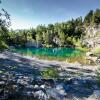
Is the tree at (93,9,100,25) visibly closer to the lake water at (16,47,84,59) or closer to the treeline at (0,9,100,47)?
the treeline at (0,9,100,47)

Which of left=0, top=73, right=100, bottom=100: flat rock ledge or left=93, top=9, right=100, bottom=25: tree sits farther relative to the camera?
left=93, top=9, right=100, bottom=25: tree

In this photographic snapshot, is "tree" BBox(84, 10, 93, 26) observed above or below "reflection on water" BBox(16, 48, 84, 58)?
above

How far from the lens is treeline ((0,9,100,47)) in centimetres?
14738

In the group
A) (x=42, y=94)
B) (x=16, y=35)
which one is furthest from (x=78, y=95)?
(x=16, y=35)

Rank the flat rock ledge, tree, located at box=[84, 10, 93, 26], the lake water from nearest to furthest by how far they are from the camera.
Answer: the flat rock ledge
the lake water
tree, located at box=[84, 10, 93, 26]

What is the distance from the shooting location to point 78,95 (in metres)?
17.3

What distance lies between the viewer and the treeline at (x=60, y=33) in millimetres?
147375

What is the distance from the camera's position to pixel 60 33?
155 meters

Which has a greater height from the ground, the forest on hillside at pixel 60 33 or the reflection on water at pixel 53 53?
the forest on hillside at pixel 60 33

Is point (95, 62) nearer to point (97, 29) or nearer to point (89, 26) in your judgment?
point (97, 29)

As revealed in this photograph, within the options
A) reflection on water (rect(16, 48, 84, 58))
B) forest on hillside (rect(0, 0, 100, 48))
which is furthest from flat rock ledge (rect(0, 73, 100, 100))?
forest on hillside (rect(0, 0, 100, 48))

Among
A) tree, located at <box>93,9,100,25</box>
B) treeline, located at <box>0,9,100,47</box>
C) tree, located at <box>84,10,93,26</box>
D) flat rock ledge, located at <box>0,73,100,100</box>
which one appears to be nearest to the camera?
flat rock ledge, located at <box>0,73,100,100</box>

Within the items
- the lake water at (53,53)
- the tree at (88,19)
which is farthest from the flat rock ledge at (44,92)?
the tree at (88,19)

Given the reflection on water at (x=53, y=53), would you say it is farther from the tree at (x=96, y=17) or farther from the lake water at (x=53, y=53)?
the tree at (x=96, y=17)
